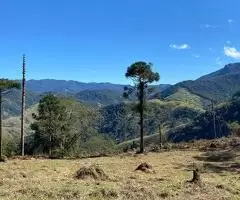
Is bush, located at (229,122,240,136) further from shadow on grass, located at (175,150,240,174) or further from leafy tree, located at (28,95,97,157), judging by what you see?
leafy tree, located at (28,95,97,157)

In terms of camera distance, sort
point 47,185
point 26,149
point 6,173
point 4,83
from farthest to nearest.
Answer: point 26,149, point 4,83, point 6,173, point 47,185

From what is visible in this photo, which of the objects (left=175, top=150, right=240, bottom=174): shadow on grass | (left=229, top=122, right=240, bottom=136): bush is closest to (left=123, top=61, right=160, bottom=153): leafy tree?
(left=175, top=150, right=240, bottom=174): shadow on grass

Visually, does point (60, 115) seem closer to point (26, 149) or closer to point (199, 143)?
point (26, 149)

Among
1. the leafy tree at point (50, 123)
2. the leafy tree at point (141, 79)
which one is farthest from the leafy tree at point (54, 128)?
the leafy tree at point (141, 79)

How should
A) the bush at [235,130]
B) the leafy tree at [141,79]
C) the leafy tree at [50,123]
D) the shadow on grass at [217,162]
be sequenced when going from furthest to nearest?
1. the bush at [235,130]
2. the leafy tree at [50,123]
3. the leafy tree at [141,79]
4. the shadow on grass at [217,162]

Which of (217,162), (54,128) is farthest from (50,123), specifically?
(217,162)

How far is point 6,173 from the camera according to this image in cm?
3152

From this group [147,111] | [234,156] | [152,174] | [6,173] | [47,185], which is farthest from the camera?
[147,111]

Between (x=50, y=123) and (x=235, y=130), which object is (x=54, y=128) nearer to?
(x=50, y=123)

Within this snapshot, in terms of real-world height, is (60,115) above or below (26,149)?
above

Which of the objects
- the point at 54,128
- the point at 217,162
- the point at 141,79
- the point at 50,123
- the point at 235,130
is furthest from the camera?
the point at 235,130

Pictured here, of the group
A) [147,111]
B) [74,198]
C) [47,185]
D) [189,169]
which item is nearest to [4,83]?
[147,111]

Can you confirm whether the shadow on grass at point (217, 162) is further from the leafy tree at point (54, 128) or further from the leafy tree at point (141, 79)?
the leafy tree at point (54, 128)

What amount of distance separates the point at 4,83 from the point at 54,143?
32.5 meters
